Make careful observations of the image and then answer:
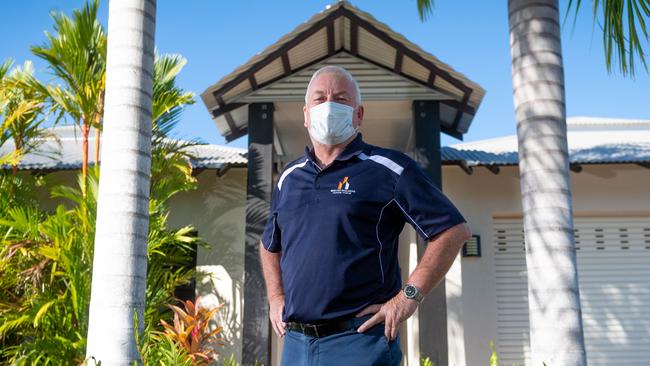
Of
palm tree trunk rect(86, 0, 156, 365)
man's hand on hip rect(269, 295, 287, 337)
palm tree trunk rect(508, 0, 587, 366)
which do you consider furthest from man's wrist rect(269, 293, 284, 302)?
palm tree trunk rect(508, 0, 587, 366)

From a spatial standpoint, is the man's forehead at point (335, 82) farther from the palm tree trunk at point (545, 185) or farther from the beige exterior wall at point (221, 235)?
the beige exterior wall at point (221, 235)

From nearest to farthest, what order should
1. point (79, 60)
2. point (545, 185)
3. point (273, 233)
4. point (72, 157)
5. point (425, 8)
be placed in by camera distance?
point (273, 233), point (545, 185), point (425, 8), point (79, 60), point (72, 157)

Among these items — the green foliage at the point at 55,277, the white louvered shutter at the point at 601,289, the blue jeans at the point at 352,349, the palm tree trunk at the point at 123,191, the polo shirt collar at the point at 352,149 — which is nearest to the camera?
the blue jeans at the point at 352,349

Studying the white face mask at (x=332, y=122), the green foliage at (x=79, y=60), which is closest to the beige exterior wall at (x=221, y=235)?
the green foliage at (x=79, y=60)

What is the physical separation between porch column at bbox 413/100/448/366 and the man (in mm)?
5908

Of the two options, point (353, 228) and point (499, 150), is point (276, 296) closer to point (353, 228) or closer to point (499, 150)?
point (353, 228)

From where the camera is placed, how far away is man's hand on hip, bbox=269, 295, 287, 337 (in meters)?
2.62

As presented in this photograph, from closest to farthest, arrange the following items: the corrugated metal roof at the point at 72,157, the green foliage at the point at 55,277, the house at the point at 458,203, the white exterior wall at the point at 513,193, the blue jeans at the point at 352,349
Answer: the blue jeans at the point at 352,349, the green foliage at the point at 55,277, the house at the point at 458,203, the corrugated metal roof at the point at 72,157, the white exterior wall at the point at 513,193

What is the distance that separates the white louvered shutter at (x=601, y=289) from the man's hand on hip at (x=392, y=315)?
8.53m

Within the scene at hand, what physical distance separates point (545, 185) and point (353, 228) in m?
3.11

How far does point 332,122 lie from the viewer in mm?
2672

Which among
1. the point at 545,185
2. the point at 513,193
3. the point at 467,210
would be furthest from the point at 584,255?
the point at 545,185

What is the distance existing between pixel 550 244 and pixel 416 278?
300 centimetres

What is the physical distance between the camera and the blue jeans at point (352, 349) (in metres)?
2.30
